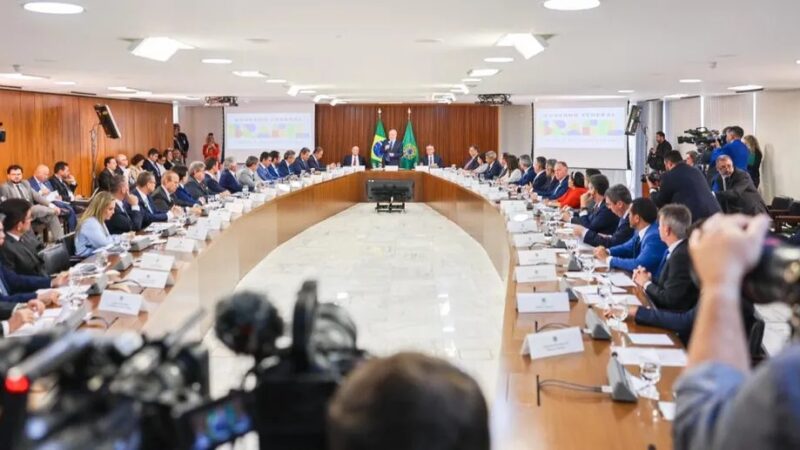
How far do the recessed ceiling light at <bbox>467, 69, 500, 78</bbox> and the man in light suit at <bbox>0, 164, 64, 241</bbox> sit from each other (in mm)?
5020

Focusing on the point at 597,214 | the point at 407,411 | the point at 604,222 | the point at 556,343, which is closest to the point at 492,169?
the point at 597,214

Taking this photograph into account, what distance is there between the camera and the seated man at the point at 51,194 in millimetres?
10375

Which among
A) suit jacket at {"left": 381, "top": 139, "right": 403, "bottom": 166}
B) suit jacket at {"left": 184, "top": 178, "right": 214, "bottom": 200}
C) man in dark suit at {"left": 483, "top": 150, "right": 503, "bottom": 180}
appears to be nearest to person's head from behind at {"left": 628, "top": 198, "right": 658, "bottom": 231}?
suit jacket at {"left": 184, "top": 178, "right": 214, "bottom": 200}

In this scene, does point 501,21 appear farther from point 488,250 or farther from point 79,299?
point 488,250

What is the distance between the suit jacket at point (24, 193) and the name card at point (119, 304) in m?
6.65

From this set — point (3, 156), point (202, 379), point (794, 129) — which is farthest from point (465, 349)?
point (3, 156)

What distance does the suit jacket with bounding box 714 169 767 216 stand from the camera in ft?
27.7

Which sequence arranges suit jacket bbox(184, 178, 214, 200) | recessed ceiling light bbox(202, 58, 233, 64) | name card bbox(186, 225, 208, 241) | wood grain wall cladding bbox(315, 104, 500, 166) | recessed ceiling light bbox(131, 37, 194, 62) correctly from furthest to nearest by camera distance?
wood grain wall cladding bbox(315, 104, 500, 166)
suit jacket bbox(184, 178, 214, 200)
recessed ceiling light bbox(202, 58, 233, 64)
name card bbox(186, 225, 208, 241)
recessed ceiling light bbox(131, 37, 194, 62)

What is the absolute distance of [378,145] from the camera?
19891mm

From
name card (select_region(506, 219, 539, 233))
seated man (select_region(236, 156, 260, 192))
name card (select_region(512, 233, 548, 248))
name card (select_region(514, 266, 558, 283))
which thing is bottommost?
name card (select_region(514, 266, 558, 283))

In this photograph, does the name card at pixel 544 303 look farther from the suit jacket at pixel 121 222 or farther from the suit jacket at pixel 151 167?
the suit jacket at pixel 151 167

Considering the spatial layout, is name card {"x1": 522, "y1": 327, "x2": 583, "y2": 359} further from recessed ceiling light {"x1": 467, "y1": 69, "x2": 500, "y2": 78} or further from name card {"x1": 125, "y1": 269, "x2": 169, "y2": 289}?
recessed ceiling light {"x1": 467, "y1": 69, "x2": 500, "y2": 78}

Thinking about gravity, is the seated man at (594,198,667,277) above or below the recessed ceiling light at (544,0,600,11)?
below

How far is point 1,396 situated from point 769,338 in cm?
597
